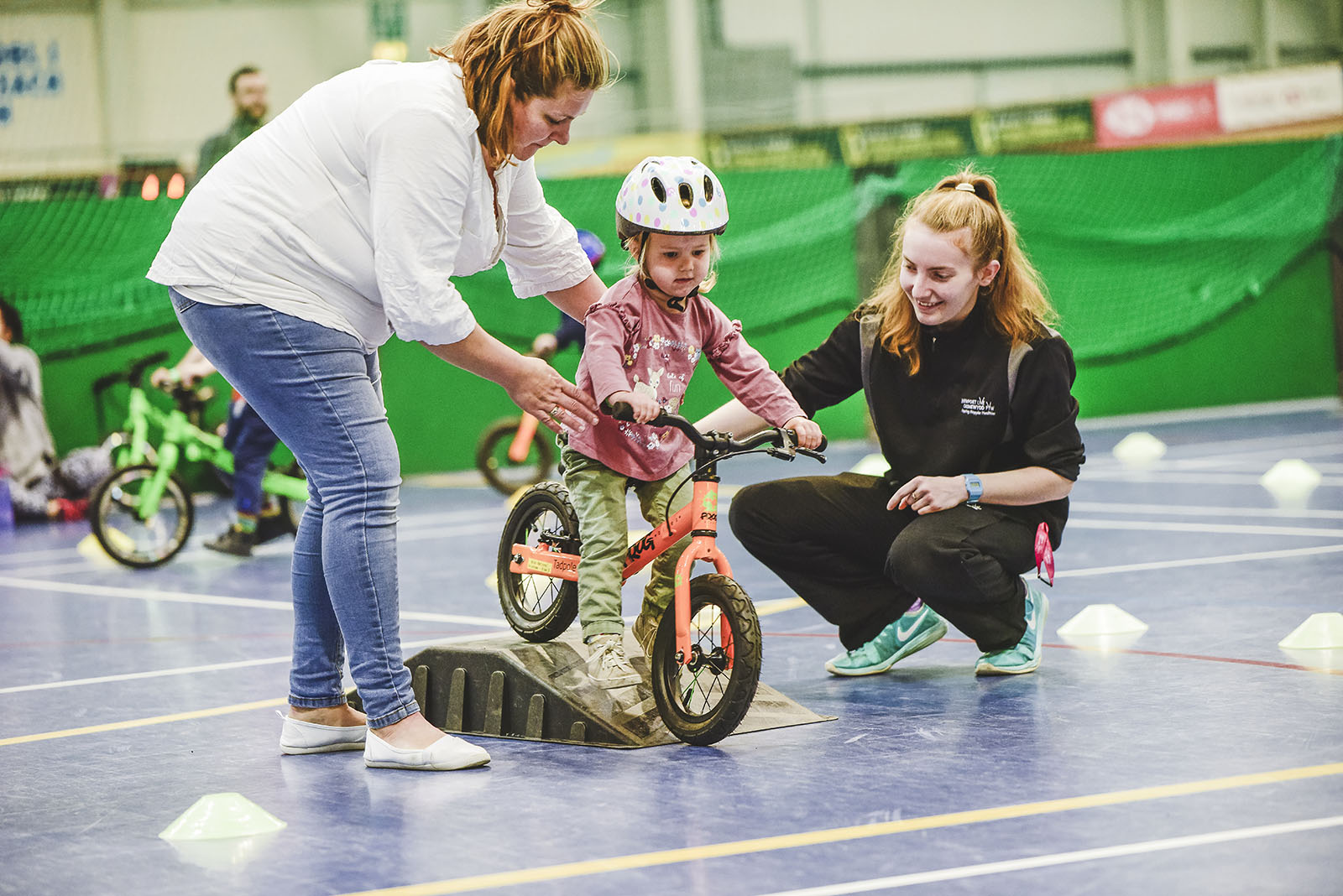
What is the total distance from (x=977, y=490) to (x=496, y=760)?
1374 millimetres

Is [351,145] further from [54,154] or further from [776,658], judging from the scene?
[54,154]

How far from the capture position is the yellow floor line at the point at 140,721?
12.8ft

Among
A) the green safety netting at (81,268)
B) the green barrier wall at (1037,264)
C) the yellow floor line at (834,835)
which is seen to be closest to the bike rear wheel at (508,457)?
the green barrier wall at (1037,264)

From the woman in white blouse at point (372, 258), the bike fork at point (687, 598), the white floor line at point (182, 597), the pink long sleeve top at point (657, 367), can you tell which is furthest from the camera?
the white floor line at point (182, 597)

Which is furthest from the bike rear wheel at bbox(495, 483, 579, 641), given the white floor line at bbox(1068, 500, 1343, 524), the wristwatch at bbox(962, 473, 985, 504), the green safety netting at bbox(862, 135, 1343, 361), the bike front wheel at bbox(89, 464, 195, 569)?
the green safety netting at bbox(862, 135, 1343, 361)

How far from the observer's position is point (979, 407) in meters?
3.96

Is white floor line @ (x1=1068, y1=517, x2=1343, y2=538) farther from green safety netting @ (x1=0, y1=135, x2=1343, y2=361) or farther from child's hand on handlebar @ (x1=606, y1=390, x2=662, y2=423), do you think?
green safety netting @ (x1=0, y1=135, x2=1343, y2=361)

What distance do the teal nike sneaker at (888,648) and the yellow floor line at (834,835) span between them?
1.34m

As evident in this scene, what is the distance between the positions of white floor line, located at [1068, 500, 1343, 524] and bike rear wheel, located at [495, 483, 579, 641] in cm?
310

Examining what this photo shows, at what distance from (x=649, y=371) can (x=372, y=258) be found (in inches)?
32.4

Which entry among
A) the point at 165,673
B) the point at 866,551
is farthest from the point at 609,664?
the point at 165,673

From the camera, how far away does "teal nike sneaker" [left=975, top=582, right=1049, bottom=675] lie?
159 inches

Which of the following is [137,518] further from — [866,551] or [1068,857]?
[1068,857]

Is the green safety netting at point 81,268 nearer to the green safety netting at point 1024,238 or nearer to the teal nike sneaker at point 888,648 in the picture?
the green safety netting at point 1024,238
